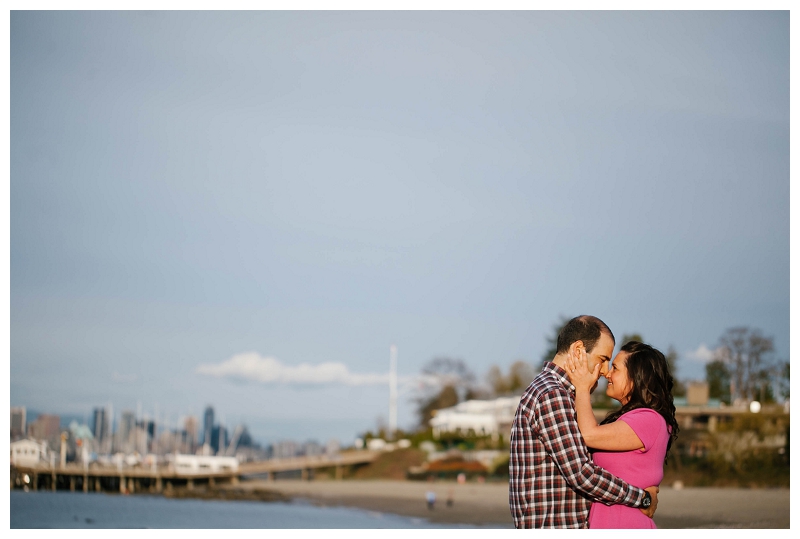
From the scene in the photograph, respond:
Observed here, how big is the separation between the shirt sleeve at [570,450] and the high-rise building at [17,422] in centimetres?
3819

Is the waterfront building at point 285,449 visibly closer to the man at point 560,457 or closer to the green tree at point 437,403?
the green tree at point 437,403

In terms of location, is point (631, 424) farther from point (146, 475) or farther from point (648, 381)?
point (146, 475)

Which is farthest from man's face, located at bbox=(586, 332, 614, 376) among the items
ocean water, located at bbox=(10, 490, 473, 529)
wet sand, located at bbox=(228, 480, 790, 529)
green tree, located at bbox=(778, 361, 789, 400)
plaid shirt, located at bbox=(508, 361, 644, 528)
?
green tree, located at bbox=(778, 361, 789, 400)

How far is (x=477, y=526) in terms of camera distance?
813 inches

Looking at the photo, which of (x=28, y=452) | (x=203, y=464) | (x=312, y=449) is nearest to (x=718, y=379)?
(x=312, y=449)

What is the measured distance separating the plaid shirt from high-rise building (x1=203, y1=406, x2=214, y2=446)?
4287 cm

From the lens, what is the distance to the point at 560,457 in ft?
8.52

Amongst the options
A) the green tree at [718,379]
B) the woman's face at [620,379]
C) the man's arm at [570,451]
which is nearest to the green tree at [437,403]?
the green tree at [718,379]

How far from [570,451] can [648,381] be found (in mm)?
450

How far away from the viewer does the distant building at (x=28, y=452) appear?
126 feet

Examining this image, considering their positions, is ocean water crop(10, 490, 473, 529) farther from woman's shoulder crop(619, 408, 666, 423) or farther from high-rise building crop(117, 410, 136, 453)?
woman's shoulder crop(619, 408, 666, 423)

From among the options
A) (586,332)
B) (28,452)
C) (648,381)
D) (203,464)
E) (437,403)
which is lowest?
(203,464)

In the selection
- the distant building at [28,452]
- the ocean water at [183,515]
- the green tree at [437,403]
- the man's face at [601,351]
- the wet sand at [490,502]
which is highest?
the man's face at [601,351]
